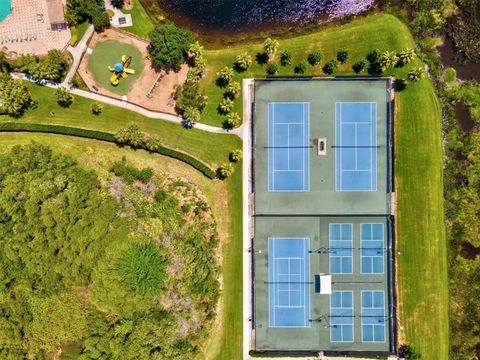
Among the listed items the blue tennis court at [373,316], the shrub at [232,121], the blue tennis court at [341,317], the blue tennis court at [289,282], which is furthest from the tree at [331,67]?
the blue tennis court at [373,316]

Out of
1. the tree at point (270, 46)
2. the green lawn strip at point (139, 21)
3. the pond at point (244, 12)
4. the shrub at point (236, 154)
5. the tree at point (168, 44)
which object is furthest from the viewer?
the pond at point (244, 12)

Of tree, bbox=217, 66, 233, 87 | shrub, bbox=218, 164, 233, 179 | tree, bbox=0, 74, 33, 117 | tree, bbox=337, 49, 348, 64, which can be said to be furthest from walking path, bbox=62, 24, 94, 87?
tree, bbox=337, 49, 348, 64

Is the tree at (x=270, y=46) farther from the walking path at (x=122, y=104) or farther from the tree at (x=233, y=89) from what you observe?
the walking path at (x=122, y=104)

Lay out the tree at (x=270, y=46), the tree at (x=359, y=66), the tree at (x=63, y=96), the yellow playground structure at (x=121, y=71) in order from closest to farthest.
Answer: the tree at (x=270, y=46), the tree at (x=63, y=96), the tree at (x=359, y=66), the yellow playground structure at (x=121, y=71)

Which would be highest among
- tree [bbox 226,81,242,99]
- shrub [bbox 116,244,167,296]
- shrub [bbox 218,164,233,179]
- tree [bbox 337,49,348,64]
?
tree [bbox 337,49,348,64]

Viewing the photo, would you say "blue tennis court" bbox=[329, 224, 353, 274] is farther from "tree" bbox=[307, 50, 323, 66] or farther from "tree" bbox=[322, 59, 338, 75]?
"tree" bbox=[307, 50, 323, 66]

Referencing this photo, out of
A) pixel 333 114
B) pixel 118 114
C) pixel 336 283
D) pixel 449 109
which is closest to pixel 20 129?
pixel 118 114
